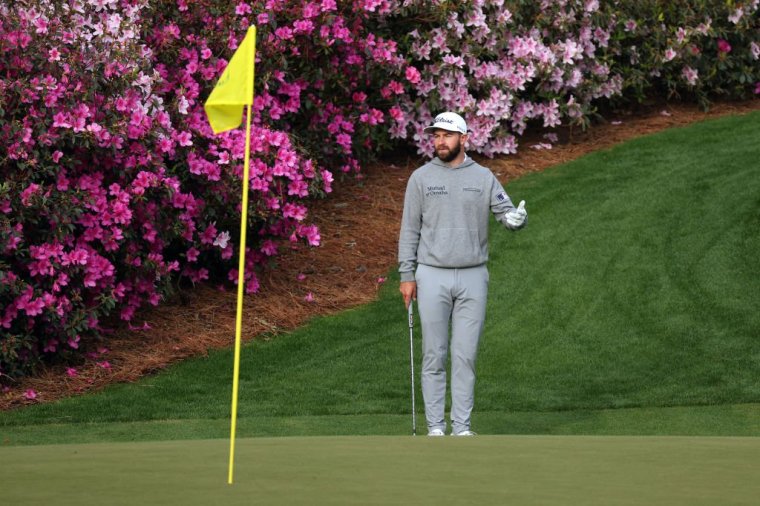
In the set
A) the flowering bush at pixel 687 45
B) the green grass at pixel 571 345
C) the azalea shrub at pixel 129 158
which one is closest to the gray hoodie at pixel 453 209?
the green grass at pixel 571 345

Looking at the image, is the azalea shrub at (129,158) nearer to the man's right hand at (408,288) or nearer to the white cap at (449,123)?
the man's right hand at (408,288)

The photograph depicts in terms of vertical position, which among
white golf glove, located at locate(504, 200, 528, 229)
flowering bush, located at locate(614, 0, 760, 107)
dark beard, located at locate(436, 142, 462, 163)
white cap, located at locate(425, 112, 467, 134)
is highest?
flowering bush, located at locate(614, 0, 760, 107)

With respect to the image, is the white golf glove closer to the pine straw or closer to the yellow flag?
the yellow flag

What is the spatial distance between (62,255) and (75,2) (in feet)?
7.54

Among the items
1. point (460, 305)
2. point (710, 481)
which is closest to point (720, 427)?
point (460, 305)

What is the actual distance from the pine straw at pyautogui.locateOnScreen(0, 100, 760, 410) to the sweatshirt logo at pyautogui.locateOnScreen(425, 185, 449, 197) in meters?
3.66

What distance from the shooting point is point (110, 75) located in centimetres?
1079

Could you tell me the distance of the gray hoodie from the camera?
779 centimetres

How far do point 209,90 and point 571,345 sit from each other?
12.9 feet

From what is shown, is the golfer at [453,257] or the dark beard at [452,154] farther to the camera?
the dark beard at [452,154]

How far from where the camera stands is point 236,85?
5238mm

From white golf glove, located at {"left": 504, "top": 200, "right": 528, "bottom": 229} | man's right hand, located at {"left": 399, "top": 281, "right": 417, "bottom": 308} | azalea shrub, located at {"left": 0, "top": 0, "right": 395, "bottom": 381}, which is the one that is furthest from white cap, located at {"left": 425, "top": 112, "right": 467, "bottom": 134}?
azalea shrub, located at {"left": 0, "top": 0, "right": 395, "bottom": 381}

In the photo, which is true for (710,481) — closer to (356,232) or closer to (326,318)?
(326,318)

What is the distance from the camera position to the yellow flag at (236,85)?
5125 millimetres
